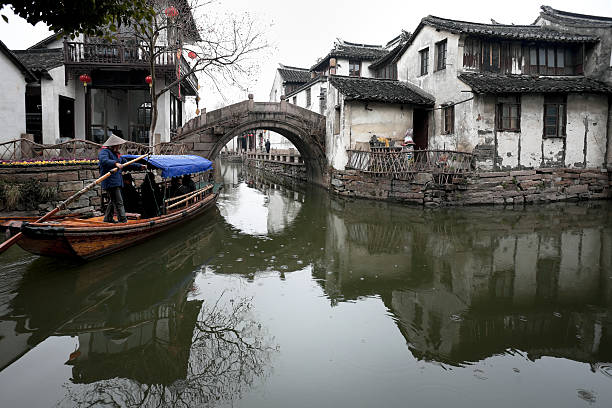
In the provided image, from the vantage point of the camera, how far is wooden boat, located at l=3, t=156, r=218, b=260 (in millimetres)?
6493

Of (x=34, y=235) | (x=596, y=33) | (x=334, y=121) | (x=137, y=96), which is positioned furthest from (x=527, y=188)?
(x=137, y=96)

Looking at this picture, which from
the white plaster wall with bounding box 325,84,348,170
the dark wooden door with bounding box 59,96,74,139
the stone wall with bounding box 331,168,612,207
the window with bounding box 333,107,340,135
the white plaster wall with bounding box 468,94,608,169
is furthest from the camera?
the window with bounding box 333,107,340,135

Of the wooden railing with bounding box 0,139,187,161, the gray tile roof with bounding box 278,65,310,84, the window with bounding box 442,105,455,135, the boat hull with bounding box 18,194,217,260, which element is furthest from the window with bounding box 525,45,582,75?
the gray tile roof with bounding box 278,65,310,84

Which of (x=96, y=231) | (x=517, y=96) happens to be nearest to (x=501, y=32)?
(x=517, y=96)

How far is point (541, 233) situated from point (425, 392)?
850 centimetres

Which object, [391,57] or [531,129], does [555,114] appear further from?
[391,57]

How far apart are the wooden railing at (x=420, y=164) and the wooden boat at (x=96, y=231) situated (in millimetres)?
7178

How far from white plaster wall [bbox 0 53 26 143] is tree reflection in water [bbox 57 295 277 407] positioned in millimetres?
11412

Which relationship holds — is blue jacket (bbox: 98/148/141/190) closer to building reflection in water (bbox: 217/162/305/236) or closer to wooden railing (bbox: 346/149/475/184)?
building reflection in water (bbox: 217/162/305/236)

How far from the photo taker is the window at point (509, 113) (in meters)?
15.4

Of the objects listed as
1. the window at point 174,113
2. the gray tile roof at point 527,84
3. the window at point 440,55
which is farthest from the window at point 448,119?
the window at point 174,113

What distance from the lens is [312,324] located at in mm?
5430

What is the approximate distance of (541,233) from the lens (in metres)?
10.9

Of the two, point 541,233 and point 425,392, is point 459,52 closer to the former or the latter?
point 541,233
